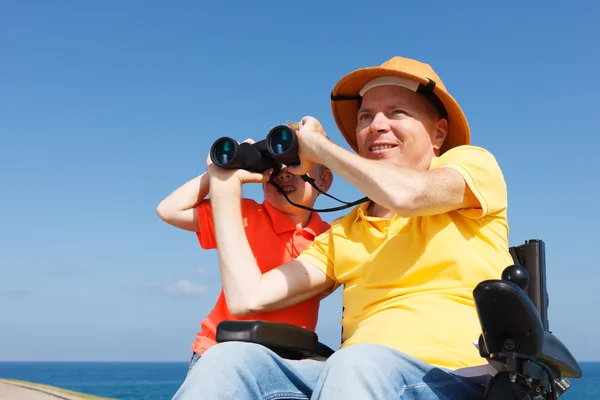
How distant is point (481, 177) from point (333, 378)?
988 mm

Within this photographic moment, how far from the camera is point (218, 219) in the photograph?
2.86 m

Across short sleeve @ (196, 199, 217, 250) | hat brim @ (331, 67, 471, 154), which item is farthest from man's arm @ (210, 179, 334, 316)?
hat brim @ (331, 67, 471, 154)

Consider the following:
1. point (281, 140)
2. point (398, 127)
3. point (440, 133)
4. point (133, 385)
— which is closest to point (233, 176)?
point (281, 140)

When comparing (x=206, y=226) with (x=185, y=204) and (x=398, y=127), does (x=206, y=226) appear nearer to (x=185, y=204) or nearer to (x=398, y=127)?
(x=185, y=204)

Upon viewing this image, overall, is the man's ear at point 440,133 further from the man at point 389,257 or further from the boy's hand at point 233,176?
the boy's hand at point 233,176

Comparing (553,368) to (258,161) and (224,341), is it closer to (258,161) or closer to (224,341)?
(224,341)

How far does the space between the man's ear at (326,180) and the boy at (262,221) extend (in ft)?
0.12

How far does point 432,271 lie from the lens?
2363 mm

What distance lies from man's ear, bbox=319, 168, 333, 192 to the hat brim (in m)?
0.20

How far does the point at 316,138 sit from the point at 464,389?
1.06 meters

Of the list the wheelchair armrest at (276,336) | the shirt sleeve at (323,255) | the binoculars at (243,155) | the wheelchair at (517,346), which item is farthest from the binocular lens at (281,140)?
the wheelchair at (517,346)

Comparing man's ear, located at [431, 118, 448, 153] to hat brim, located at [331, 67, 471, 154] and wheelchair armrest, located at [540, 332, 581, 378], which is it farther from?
wheelchair armrest, located at [540, 332, 581, 378]

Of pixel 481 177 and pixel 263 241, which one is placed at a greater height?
pixel 481 177

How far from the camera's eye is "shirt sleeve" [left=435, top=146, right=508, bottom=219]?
2338 mm
